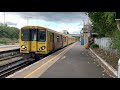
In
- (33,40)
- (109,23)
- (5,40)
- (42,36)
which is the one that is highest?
(109,23)

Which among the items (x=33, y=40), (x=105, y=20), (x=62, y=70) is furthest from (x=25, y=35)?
(x=62, y=70)

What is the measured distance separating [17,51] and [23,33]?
32.1 feet

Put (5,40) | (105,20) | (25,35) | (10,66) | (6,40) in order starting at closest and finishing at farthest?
1. (10,66)
2. (25,35)
3. (105,20)
4. (6,40)
5. (5,40)

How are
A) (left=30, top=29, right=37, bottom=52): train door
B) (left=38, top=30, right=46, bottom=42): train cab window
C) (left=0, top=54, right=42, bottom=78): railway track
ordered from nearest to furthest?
(left=0, top=54, right=42, bottom=78): railway track < (left=30, top=29, right=37, bottom=52): train door < (left=38, top=30, right=46, bottom=42): train cab window

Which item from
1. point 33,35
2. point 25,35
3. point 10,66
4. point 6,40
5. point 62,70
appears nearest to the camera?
point 62,70

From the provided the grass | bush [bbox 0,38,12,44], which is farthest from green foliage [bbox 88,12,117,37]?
bush [bbox 0,38,12,44]

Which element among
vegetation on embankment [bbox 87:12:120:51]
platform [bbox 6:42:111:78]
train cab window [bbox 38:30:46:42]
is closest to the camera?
platform [bbox 6:42:111:78]

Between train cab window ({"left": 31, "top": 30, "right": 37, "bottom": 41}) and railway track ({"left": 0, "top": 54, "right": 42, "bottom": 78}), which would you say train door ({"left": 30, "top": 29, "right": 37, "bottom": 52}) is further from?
railway track ({"left": 0, "top": 54, "right": 42, "bottom": 78})

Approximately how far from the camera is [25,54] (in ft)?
83.8

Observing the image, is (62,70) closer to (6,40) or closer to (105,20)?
(105,20)

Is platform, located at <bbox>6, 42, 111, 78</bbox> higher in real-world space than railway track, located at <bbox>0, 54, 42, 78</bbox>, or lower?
higher
